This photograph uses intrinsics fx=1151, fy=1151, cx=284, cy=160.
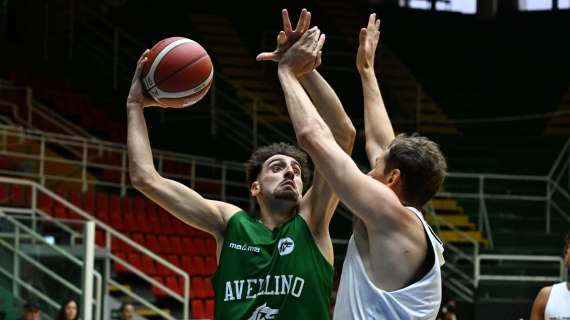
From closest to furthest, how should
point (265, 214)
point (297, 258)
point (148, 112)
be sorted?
point (297, 258), point (265, 214), point (148, 112)

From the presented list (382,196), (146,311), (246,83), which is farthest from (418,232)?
(246,83)

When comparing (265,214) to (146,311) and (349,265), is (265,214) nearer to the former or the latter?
(349,265)

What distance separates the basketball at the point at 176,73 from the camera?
4.64 m

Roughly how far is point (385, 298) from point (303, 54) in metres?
0.94

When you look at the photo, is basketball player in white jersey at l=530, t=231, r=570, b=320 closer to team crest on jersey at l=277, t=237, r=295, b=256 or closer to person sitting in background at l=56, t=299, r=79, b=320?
team crest on jersey at l=277, t=237, r=295, b=256

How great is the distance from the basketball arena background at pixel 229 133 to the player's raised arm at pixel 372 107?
5.35 m

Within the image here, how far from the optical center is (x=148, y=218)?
43.8 ft

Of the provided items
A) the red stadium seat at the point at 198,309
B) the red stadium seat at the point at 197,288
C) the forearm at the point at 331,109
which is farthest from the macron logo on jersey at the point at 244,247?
the red stadium seat at the point at 197,288

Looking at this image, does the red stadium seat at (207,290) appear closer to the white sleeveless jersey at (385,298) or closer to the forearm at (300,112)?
the forearm at (300,112)

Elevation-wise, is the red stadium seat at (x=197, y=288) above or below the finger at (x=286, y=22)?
below

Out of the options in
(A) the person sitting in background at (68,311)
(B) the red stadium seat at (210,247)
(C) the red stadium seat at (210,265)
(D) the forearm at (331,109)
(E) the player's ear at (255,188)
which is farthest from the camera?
(B) the red stadium seat at (210,247)

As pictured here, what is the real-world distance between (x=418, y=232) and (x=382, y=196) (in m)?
0.18

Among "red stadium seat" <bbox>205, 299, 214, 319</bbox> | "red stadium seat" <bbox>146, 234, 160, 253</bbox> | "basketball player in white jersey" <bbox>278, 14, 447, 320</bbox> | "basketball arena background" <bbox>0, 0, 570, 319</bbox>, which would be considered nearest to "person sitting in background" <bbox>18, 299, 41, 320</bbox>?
"basketball arena background" <bbox>0, 0, 570, 319</bbox>

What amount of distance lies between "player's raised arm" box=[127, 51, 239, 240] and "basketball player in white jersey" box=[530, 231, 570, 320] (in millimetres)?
2293
